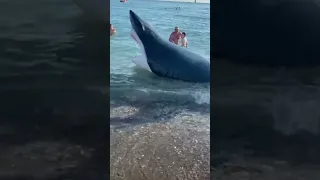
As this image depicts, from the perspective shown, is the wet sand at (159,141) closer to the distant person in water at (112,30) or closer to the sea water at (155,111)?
the sea water at (155,111)

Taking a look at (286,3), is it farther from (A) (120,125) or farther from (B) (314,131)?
(A) (120,125)

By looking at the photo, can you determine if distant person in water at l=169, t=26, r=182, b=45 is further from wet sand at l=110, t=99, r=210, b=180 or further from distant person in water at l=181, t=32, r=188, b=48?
wet sand at l=110, t=99, r=210, b=180

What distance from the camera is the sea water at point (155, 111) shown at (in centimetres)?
304

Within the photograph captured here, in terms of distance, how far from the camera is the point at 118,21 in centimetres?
308

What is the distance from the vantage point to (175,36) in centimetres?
316

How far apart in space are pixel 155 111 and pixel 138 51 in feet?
1.43

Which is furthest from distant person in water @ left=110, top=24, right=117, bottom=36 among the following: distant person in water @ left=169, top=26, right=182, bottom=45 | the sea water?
distant person in water @ left=169, top=26, right=182, bottom=45

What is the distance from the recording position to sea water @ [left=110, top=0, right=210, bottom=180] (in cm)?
304

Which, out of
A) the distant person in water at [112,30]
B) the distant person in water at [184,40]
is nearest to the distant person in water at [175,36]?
the distant person in water at [184,40]

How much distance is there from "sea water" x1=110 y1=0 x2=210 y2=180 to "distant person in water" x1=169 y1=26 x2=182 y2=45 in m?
0.04

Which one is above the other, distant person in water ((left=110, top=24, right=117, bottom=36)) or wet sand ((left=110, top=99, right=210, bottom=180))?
distant person in water ((left=110, top=24, right=117, bottom=36))

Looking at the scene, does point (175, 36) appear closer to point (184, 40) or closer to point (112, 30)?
point (184, 40)

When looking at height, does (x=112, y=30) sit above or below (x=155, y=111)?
above

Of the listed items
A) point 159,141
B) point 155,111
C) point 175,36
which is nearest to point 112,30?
point 175,36
